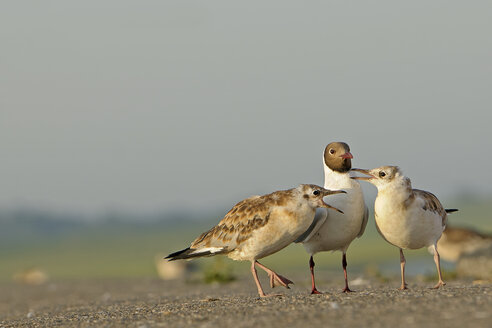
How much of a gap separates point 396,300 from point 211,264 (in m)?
12.5

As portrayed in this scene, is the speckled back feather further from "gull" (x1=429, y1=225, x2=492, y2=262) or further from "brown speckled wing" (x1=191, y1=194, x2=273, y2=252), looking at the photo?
"gull" (x1=429, y1=225, x2=492, y2=262)

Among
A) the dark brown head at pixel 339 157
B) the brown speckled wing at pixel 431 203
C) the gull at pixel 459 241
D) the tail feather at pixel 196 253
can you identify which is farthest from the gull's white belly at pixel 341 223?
the gull at pixel 459 241

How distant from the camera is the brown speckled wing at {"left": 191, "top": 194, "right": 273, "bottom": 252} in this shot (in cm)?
1094

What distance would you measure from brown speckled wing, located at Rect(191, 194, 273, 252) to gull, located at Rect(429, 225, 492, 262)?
1188 centimetres

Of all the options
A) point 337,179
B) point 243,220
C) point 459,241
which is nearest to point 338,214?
point 337,179

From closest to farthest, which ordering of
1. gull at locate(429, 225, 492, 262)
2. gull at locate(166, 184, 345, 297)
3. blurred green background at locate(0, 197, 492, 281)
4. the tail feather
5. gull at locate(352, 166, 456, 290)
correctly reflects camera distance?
1. gull at locate(166, 184, 345, 297)
2. gull at locate(352, 166, 456, 290)
3. the tail feather
4. gull at locate(429, 225, 492, 262)
5. blurred green background at locate(0, 197, 492, 281)

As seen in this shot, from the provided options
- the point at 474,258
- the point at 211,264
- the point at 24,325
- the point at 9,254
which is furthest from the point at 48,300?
the point at 9,254

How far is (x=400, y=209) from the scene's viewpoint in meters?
10.9

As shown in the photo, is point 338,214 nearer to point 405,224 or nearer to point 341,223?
point 341,223

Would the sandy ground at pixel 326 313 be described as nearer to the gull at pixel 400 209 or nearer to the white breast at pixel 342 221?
the white breast at pixel 342 221

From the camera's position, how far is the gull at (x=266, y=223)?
35.1ft

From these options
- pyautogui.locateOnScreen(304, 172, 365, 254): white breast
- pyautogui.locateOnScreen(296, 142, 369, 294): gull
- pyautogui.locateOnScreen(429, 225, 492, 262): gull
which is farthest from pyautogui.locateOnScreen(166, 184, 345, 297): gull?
pyautogui.locateOnScreen(429, 225, 492, 262): gull

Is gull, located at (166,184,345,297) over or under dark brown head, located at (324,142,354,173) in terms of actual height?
under

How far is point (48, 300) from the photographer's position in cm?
1916
